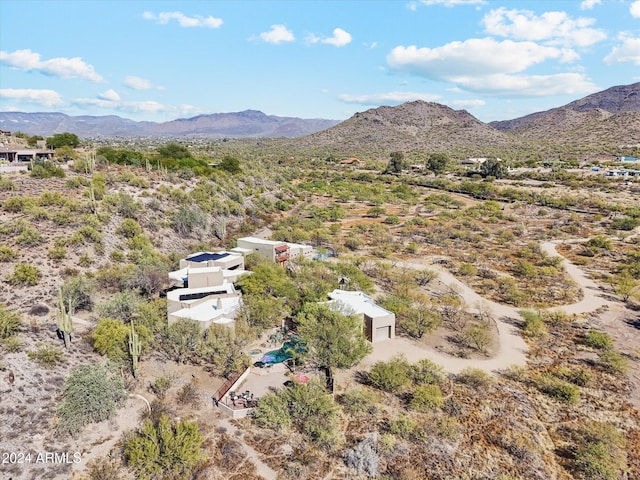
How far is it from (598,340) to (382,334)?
40.4 ft

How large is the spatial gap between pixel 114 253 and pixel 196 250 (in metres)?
8.27

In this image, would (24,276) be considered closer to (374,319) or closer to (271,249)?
(271,249)

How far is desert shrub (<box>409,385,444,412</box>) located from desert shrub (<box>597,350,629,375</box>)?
992 centimetres

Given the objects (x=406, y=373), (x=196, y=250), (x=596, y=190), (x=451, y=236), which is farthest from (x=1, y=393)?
(x=596, y=190)

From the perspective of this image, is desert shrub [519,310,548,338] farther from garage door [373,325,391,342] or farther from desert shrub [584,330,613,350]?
garage door [373,325,391,342]

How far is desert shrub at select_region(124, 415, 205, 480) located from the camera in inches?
576

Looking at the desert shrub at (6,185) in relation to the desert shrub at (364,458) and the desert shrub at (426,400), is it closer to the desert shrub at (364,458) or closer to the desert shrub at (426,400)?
the desert shrub at (364,458)

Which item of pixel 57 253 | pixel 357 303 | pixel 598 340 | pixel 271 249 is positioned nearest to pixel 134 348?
pixel 357 303

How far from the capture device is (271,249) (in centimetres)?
3575

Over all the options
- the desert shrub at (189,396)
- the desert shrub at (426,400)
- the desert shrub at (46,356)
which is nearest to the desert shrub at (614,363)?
the desert shrub at (426,400)

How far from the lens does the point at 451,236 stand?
50.6 meters

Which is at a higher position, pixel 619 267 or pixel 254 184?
pixel 254 184

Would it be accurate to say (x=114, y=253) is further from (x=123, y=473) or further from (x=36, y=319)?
(x=123, y=473)

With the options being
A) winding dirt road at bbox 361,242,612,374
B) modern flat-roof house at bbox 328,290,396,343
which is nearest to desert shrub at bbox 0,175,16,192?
modern flat-roof house at bbox 328,290,396,343
